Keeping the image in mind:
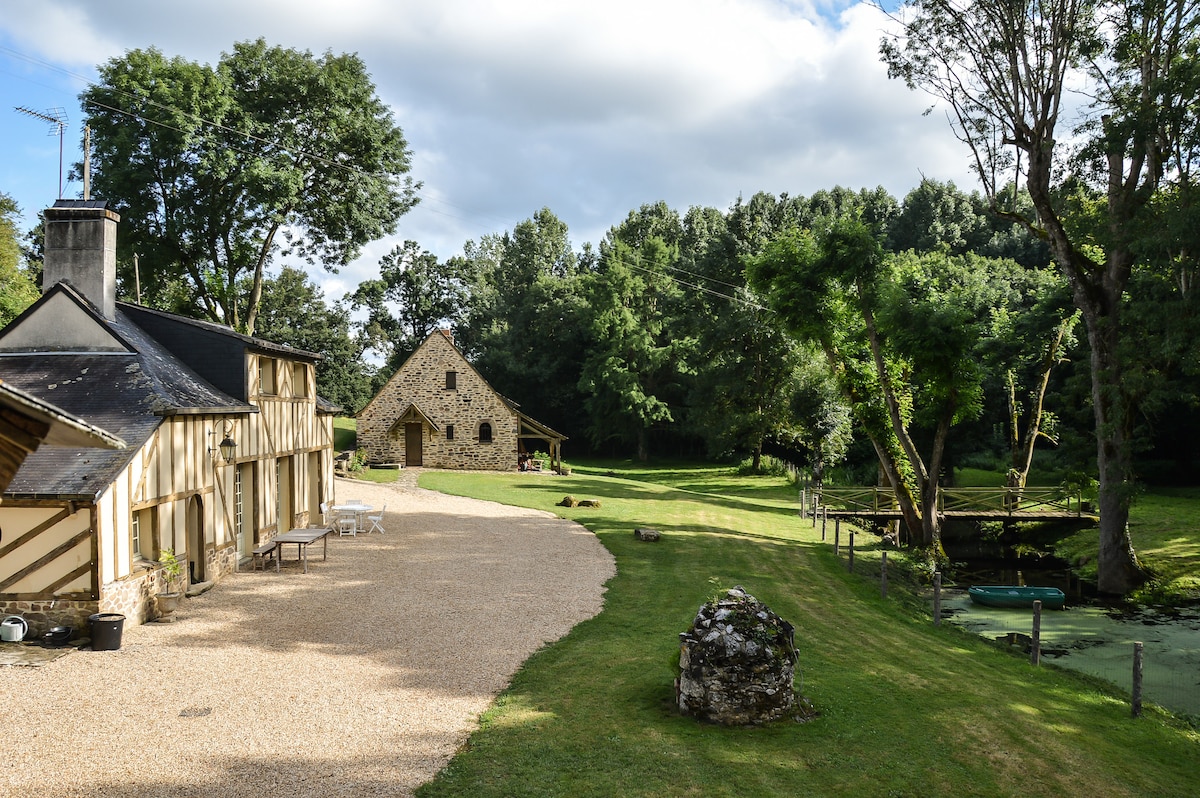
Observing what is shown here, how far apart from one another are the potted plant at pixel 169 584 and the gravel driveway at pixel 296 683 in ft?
0.97

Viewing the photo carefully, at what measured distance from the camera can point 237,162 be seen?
2692 centimetres

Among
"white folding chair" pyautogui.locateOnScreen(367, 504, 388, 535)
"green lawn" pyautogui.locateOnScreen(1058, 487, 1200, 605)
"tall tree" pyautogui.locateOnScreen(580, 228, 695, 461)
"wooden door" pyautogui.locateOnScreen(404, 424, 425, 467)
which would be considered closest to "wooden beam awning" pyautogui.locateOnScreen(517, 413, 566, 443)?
"wooden door" pyautogui.locateOnScreen(404, 424, 425, 467)

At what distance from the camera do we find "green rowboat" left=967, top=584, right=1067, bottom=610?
15.6 metres

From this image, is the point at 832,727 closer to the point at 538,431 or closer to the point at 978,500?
the point at 978,500

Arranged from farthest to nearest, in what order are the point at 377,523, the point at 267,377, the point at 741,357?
the point at 741,357, the point at 377,523, the point at 267,377

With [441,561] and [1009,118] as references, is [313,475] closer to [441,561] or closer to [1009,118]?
[441,561]

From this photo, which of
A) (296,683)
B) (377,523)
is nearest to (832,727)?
(296,683)

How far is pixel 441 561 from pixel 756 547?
24.7 ft

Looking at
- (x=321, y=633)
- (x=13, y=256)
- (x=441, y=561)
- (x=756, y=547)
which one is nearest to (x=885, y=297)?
(x=756, y=547)

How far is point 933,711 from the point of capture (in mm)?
7879

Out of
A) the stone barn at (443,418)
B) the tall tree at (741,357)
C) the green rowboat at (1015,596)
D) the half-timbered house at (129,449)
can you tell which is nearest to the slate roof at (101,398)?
the half-timbered house at (129,449)

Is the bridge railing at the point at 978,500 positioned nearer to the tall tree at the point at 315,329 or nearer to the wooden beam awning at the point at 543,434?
the wooden beam awning at the point at 543,434

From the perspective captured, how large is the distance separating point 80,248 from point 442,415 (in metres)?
21.4

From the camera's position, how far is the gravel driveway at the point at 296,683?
6.40 metres
